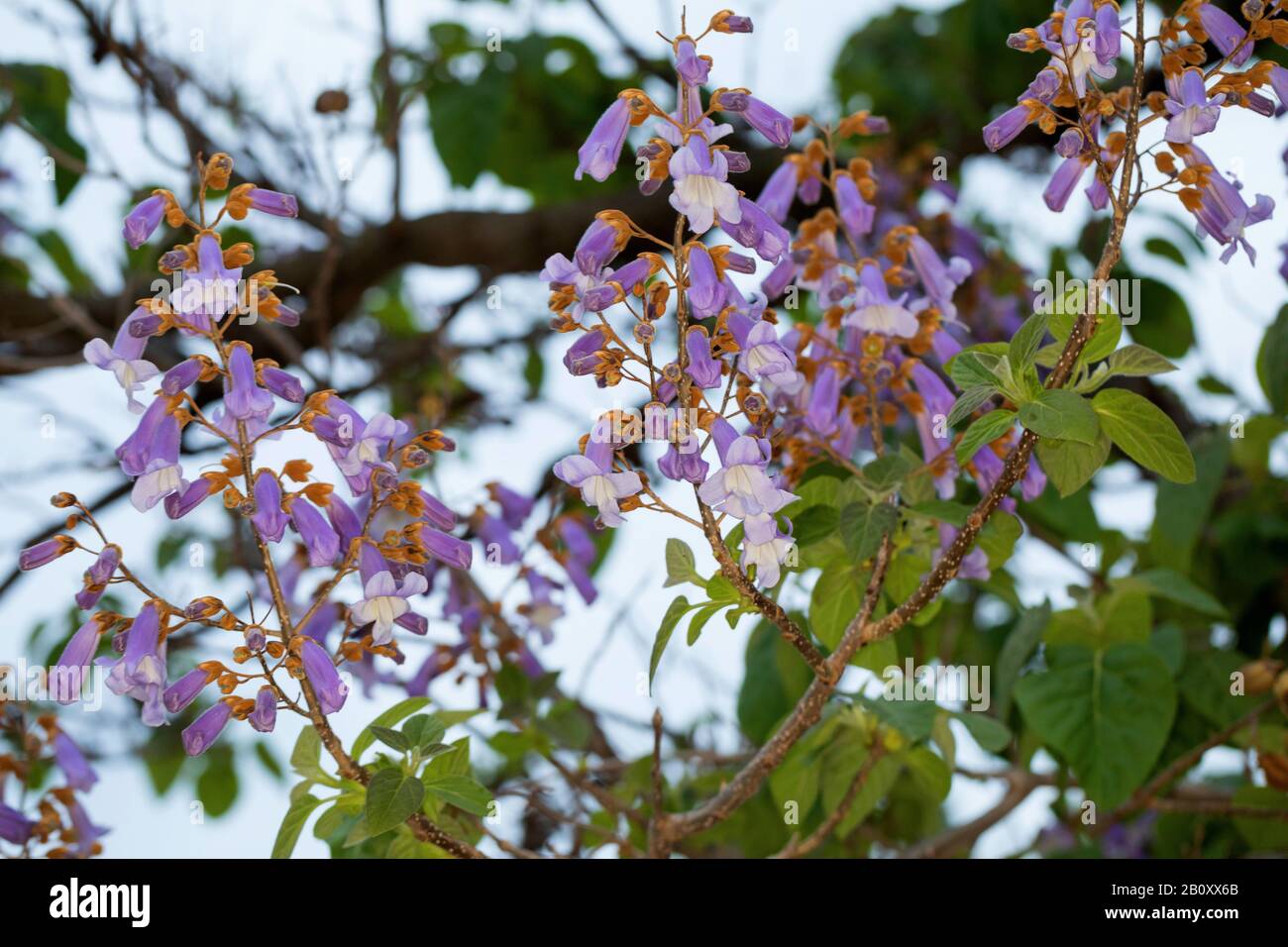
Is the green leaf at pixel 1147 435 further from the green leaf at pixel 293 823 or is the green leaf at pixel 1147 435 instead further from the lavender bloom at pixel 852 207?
the green leaf at pixel 293 823

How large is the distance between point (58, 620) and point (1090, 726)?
7.09ft

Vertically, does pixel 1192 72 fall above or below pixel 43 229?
below

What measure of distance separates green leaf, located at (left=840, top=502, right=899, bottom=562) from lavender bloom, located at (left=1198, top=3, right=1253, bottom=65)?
493 mm

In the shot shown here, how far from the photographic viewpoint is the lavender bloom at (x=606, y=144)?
1129mm

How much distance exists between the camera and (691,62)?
41.5 inches

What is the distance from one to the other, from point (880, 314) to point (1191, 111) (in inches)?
13.5

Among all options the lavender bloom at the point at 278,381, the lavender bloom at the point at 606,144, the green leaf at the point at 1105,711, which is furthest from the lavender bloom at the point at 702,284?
the green leaf at the point at 1105,711

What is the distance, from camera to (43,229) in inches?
130

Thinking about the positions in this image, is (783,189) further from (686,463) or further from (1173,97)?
(686,463)

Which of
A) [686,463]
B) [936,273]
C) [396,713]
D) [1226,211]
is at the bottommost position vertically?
[396,713]

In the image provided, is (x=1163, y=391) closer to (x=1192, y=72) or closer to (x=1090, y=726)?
(x=1090, y=726)

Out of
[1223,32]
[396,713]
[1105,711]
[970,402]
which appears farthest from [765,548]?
[1105,711]
